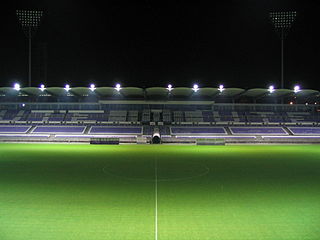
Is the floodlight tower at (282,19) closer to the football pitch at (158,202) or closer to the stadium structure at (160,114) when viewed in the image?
the stadium structure at (160,114)

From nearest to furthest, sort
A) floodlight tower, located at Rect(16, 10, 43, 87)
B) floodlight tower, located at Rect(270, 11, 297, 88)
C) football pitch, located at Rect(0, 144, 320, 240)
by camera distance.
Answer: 1. football pitch, located at Rect(0, 144, 320, 240)
2. floodlight tower, located at Rect(16, 10, 43, 87)
3. floodlight tower, located at Rect(270, 11, 297, 88)

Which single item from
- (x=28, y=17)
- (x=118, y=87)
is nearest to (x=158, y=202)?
(x=118, y=87)

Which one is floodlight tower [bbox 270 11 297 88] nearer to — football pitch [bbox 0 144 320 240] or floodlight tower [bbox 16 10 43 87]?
football pitch [bbox 0 144 320 240]

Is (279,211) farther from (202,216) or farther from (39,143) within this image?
(39,143)

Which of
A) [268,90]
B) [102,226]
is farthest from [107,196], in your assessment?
[268,90]

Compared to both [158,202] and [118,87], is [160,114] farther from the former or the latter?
[158,202]

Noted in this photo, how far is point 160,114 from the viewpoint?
43938mm

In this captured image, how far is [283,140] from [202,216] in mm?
29366

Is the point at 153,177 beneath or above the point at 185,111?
beneath

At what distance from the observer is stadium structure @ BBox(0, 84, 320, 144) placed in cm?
3825

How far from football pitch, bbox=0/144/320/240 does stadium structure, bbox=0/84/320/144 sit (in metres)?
18.6

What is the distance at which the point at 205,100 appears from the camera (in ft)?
147

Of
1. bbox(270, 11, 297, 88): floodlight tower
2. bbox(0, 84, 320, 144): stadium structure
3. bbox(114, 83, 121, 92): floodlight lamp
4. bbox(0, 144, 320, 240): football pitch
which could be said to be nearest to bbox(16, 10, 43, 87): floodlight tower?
bbox(0, 84, 320, 144): stadium structure

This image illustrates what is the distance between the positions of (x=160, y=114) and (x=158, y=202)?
111 ft
